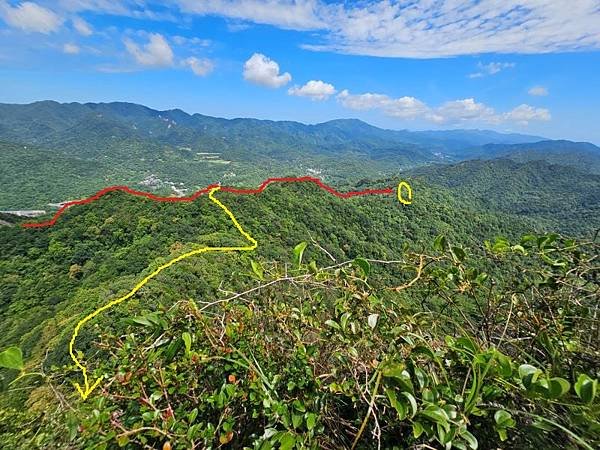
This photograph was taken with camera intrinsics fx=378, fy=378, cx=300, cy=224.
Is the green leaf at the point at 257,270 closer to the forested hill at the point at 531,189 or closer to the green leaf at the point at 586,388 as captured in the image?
the green leaf at the point at 586,388

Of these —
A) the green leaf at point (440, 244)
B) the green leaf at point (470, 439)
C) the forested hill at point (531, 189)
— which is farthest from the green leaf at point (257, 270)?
the forested hill at point (531, 189)

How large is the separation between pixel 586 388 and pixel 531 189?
116m

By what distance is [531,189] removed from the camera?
99.4 m

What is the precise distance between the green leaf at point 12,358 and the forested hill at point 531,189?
246ft

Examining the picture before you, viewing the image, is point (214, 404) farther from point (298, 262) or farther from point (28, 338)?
point (28, 338)

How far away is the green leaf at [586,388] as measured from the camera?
590mm

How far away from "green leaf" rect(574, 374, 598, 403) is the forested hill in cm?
7443

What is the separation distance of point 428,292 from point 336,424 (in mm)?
546

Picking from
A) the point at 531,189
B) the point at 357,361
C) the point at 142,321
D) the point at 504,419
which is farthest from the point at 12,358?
the point at 531,189

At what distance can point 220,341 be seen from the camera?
41.7 inches

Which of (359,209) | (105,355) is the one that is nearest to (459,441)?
(105,355)

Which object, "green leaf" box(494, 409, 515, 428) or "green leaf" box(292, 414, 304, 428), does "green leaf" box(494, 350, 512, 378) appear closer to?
"green leaf" box(494, 409, 515, 428)

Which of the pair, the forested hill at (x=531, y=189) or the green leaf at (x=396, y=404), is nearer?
the green leaf at (x=396, y=404)

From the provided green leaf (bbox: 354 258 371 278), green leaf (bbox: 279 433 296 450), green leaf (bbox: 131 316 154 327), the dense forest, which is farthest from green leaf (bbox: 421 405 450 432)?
green leaf (bbox: 131 316 154 327)
